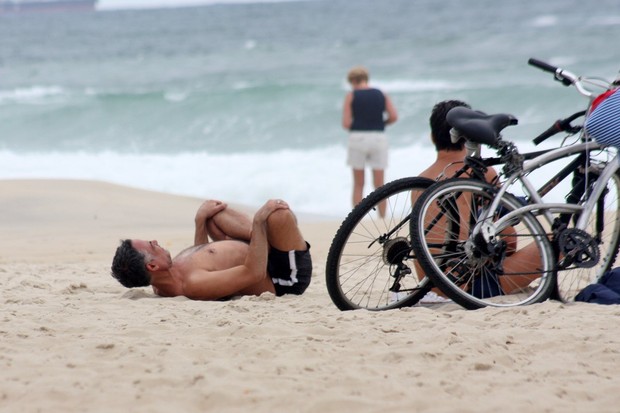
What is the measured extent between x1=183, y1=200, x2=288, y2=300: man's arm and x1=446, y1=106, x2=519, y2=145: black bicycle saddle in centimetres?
115

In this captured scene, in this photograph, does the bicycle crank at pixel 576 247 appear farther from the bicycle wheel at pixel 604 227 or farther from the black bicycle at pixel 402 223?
the black bicycle at pixel 402 223

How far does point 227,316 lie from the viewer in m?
4.77

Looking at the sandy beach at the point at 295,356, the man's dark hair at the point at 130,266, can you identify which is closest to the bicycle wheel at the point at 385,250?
the sandy beach at the point at 295,356

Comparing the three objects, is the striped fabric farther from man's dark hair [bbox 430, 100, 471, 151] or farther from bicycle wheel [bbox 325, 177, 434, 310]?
bicycle wheel [bbox 325, 177, 434, 310]

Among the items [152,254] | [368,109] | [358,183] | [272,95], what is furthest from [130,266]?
[272,95]

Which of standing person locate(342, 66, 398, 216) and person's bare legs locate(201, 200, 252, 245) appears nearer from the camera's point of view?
person's bare legs locate(201, 200, 252, 245)

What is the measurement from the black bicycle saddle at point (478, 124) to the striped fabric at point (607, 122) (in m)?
0.41

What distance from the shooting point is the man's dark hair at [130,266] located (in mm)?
5305

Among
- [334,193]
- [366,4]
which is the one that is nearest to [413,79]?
[334,193]

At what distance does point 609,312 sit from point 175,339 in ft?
6.54

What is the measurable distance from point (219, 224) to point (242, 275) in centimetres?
49

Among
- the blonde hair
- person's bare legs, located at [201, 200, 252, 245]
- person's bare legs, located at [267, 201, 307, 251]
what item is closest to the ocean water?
the blonde hair

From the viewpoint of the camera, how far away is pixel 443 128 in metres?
5.20

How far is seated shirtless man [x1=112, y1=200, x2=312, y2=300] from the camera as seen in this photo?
5.32 metres
